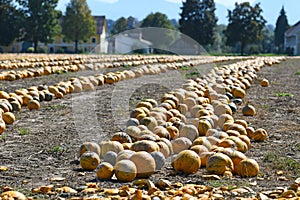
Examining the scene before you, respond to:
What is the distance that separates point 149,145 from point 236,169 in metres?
0.95

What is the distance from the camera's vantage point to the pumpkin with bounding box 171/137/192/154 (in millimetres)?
5801

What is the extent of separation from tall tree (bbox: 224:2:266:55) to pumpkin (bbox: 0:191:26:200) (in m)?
68.5

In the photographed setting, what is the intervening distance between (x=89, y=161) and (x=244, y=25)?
6939 centimetres

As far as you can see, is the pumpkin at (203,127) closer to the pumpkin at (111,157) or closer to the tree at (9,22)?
the pumpkin at (111,157)

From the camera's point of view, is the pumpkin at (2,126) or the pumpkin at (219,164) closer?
the pumpkin at (219,164)

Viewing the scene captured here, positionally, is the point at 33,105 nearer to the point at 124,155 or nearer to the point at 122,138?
the point at 122,138

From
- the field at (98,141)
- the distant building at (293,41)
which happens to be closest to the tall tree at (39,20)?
the distant building at (293,41)

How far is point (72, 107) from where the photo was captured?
30.9ft

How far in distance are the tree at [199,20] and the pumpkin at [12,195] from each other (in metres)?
69.7

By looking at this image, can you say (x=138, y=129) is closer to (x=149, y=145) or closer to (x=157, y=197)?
(x=149, y=145)

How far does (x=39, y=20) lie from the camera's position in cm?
6588

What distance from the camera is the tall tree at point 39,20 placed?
65.0 meters

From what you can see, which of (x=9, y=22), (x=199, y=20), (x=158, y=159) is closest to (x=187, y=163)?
(x=158, y=159)

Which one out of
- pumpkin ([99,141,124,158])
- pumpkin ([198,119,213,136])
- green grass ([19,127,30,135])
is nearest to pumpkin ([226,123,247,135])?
pumpkin ([198,119,213,136])
